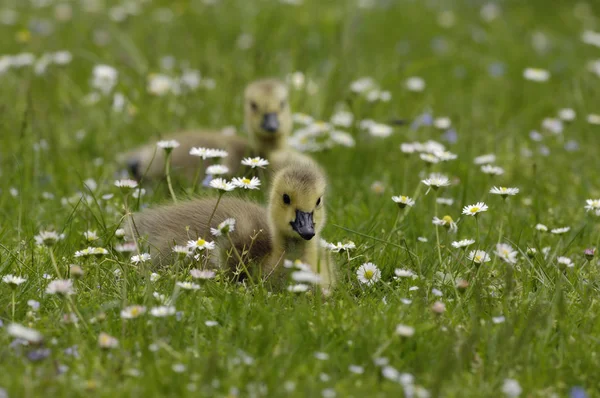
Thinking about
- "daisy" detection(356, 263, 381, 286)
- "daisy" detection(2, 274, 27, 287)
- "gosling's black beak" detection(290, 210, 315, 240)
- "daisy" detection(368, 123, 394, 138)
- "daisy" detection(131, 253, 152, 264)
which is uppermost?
"gosling's black beak" detection(290, 210, 315, 240)

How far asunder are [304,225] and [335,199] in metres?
1.38

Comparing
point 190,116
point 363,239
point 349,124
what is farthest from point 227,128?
point 363,239

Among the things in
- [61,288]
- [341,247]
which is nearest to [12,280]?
[61,288]

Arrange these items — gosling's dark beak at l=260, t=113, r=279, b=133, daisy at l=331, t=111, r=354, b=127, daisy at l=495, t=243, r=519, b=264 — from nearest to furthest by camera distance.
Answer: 1. daisy at l=495, t=243, r=519, b=264
2. gosling's dark beak at l=260, t=113, r=279, b=133
3. daisy at l=331, t=111, r=354, b=127

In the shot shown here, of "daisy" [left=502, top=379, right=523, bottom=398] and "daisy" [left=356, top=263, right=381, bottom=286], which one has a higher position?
"daisy" [left=502, top=379, right=523, bottom=398]

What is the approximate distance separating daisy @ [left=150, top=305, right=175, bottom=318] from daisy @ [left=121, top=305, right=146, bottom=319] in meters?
0.04

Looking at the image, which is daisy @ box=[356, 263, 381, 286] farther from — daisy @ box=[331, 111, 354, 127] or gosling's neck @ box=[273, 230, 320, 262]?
daisy @ box=[331, 111, 354, 127]

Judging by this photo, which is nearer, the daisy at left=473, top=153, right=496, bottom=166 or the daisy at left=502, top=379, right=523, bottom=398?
the daisy at left=502, top=379, right=523, bottom=398

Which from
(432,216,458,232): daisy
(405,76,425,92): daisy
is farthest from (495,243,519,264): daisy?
(405,76,425,92): daisy

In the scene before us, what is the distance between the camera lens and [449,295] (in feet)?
12.7

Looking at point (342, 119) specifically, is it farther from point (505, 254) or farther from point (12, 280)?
point (12, 280)

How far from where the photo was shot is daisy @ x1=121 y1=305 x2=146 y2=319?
3.24 m

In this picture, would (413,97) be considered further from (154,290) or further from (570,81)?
(154,290)

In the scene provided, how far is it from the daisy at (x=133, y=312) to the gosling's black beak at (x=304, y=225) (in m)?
0.87
